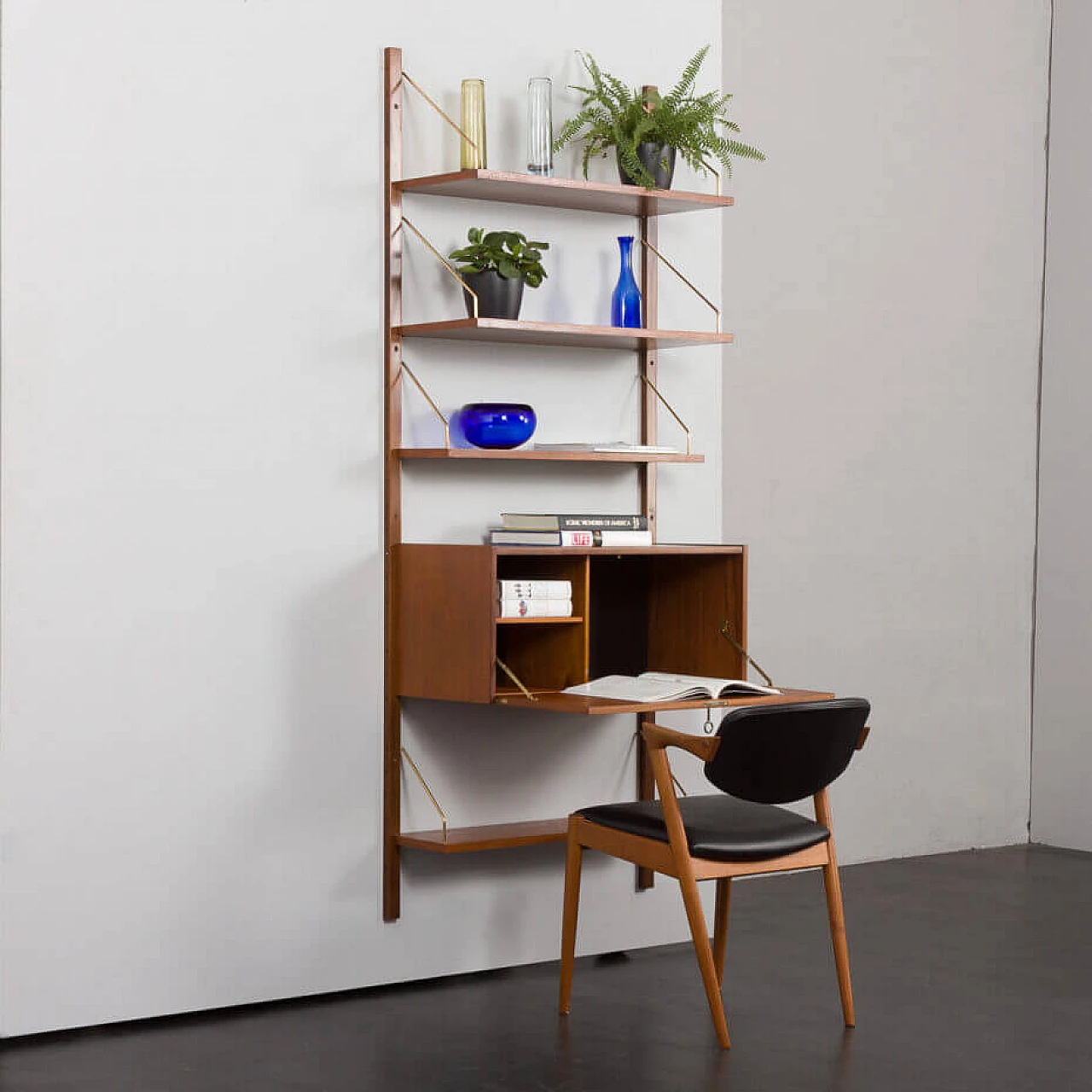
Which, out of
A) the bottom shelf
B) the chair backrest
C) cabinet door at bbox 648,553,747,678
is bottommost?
the bottom shelf

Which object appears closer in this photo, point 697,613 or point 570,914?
point 570,914

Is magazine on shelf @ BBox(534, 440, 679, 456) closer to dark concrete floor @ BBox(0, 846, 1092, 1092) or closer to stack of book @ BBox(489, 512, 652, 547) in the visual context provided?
stack of book @ BBox(489, 512, 652, 547)

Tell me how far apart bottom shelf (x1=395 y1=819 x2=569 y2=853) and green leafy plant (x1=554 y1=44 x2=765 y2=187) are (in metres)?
1.71

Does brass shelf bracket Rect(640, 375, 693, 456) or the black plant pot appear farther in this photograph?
brass shelf bracket Rect(640, 375, 693, 456)

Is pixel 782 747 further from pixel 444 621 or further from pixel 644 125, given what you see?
pixel 644 125

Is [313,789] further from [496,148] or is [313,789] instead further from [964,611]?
[964,611]

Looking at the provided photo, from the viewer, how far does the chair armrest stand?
3744 mm

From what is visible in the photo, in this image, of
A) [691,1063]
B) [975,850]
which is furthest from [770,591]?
[691,1063]

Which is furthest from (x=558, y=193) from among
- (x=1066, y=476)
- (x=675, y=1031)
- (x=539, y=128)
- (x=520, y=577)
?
(x=1066, y=476)

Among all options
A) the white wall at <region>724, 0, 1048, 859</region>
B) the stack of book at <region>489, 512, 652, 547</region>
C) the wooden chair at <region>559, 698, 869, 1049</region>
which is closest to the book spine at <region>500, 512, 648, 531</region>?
the stack of book at <region>489, 512, 652, 547</region>

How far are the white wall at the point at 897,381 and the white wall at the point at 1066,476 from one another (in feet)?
0.23

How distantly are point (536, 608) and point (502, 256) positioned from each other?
90 cm

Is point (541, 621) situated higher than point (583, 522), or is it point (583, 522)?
point (583, 522)

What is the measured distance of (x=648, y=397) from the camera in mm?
4836
